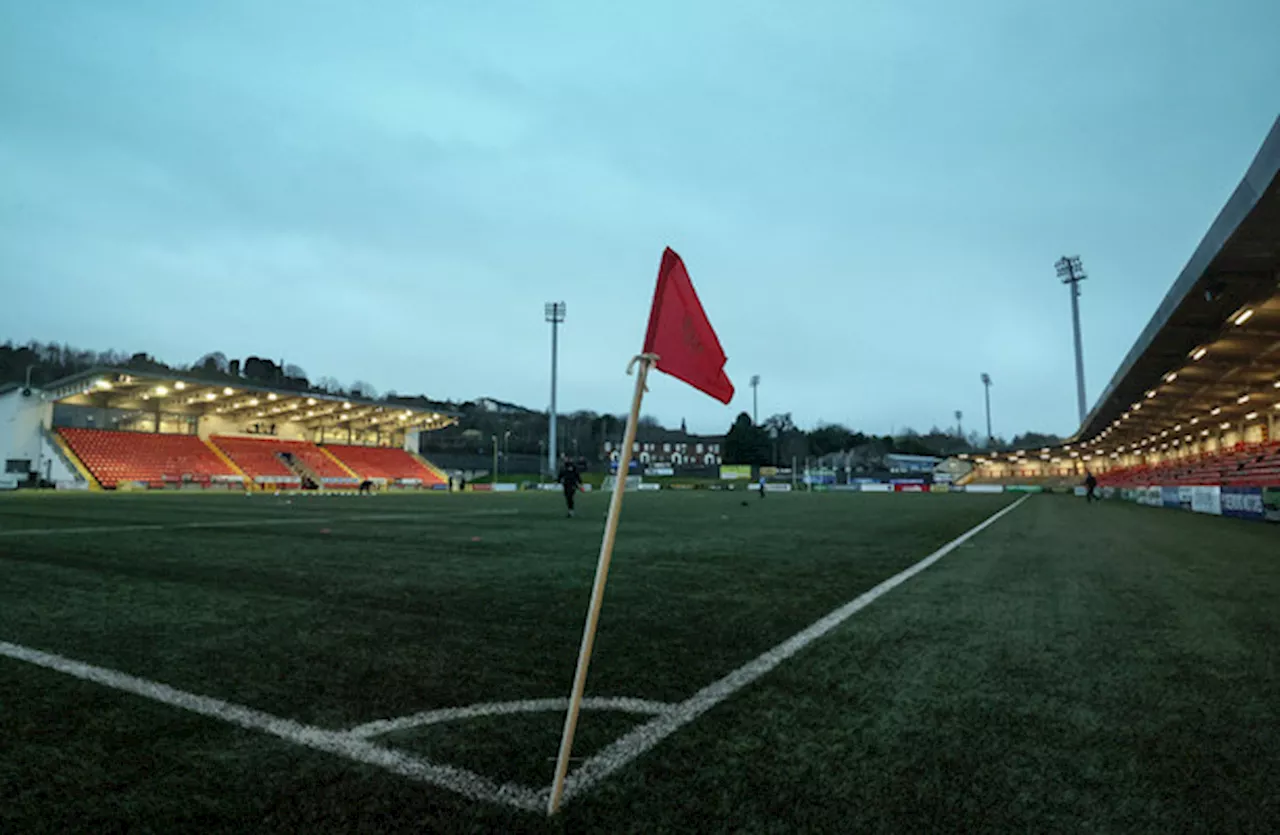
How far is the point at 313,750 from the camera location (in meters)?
2.32

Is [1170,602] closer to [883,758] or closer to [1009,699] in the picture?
[1009,699]

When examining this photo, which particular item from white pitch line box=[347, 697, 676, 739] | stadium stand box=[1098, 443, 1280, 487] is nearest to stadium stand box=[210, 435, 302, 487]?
white pitch line box=[347, 697, 676, 739]

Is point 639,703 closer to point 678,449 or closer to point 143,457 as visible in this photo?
point 143,457

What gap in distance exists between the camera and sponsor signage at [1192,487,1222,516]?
69.6 ft

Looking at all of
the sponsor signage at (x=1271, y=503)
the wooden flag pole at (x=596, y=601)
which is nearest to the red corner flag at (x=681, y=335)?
the wooden flag pole at (x=596, y=601)

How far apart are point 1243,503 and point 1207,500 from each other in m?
3.39

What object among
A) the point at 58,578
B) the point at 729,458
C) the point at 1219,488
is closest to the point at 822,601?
the point at 58,578

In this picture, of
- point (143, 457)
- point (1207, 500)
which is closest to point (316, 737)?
point (1207, 500)

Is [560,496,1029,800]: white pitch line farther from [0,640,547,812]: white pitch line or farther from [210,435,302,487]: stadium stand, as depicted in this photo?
[210,435,302,487]: stadium stand

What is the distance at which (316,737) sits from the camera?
2.43 metres

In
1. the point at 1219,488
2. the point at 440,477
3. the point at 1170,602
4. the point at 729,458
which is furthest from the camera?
the point at 729,458

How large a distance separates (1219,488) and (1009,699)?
24902mm

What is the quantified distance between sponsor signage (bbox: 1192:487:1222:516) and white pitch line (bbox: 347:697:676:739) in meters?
26.1

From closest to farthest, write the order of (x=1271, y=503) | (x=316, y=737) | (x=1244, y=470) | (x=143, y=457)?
(x=316, y=737) < (x=1271, y=503) < (x=1244, y=470) < (x=143, y=457)
